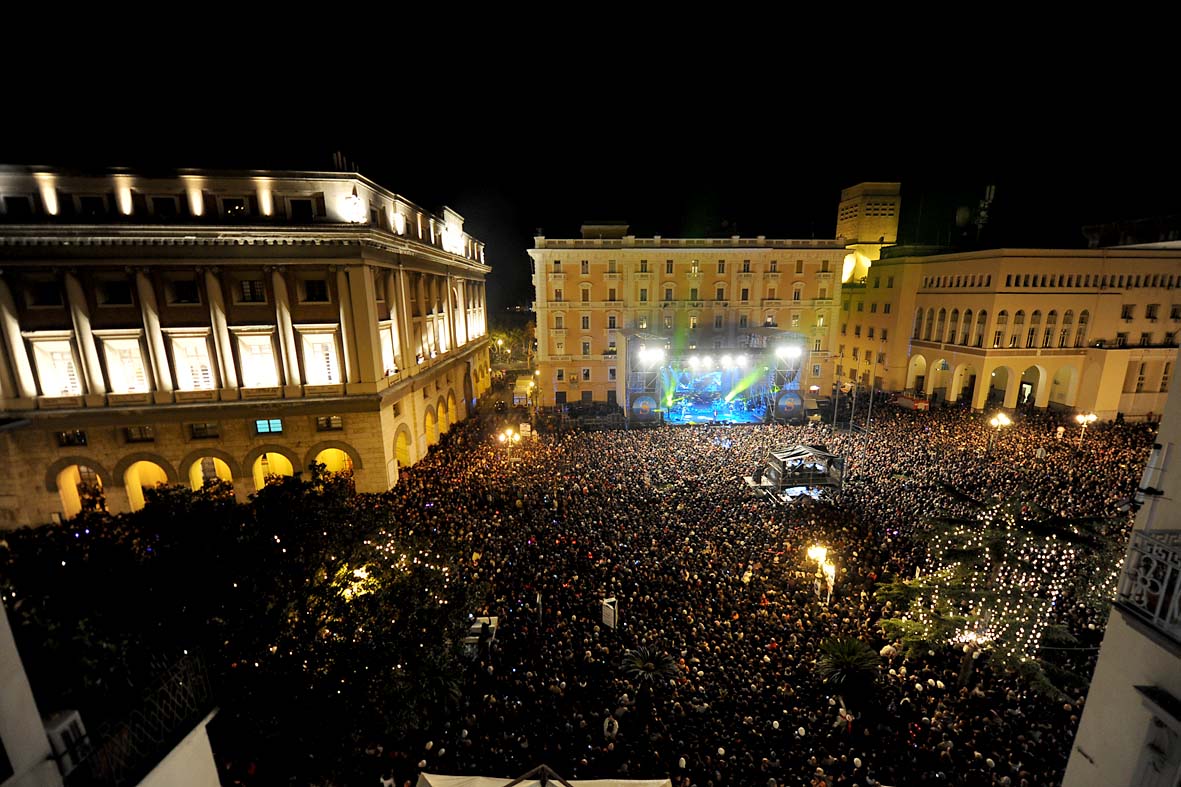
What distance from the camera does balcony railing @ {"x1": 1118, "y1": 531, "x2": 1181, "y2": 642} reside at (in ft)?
13.9

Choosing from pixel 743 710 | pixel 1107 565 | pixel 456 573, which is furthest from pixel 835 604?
pixel 456 573

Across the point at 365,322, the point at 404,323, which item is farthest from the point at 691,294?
the point at 365,322

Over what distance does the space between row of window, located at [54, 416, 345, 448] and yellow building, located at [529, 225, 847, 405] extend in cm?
1836

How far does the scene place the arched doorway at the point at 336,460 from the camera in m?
22.1

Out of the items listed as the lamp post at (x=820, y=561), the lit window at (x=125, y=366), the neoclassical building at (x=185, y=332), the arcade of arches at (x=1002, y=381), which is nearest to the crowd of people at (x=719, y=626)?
the lamp post at (x=820, y=561)

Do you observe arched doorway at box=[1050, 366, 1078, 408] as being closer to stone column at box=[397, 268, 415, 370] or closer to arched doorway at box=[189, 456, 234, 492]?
stone column at box=[397, 268, 415, 370]

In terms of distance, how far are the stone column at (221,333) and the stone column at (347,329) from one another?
4195 mm

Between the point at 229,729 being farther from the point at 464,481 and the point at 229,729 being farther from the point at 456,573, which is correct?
the point at 464,481

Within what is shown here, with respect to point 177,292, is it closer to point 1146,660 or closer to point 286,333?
point 286,333

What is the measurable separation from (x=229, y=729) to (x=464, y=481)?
12635 mm

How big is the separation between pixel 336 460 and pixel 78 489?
10.1 meters

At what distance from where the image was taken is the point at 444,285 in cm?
3189

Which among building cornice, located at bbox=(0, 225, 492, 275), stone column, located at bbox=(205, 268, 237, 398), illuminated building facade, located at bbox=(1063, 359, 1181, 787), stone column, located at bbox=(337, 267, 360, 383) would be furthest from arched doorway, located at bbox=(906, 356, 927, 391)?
stone column, located at bbox=(205, 268, 237, 398)

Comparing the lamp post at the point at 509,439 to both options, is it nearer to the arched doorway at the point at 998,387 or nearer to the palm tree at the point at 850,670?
the palm tree at the point at 850,670
